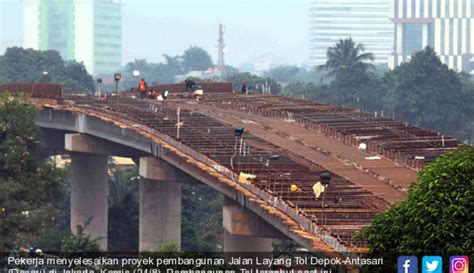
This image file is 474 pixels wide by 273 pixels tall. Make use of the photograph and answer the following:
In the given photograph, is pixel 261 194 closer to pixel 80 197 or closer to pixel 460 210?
pixel 460 210

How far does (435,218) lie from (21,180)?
6862 centimetres

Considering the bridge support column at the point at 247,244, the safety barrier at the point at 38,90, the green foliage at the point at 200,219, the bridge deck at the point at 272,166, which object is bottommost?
the green foliage at the point at 200,219

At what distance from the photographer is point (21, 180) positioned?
124000 millimetres

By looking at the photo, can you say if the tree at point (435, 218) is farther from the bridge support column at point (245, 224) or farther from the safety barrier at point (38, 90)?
the safety barrier at point (38, 90)

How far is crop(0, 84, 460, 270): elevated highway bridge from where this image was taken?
84.0 m

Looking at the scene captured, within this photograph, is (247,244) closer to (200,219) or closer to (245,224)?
(245,224)

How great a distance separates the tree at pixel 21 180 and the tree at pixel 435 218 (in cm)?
5255

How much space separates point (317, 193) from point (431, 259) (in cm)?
2577

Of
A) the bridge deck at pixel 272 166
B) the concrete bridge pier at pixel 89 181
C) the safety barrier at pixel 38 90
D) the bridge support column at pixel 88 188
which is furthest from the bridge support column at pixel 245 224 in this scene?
the safety barrier at pixel 38 90

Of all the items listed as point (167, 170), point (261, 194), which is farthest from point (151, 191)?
point (261, 194)

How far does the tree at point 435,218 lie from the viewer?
57.6 metres

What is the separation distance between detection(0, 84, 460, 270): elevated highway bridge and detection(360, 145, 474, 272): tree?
6.48m

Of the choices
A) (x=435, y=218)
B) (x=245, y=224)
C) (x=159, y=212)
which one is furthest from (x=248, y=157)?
(x=435, y=218)

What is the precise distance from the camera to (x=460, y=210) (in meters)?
57.8
